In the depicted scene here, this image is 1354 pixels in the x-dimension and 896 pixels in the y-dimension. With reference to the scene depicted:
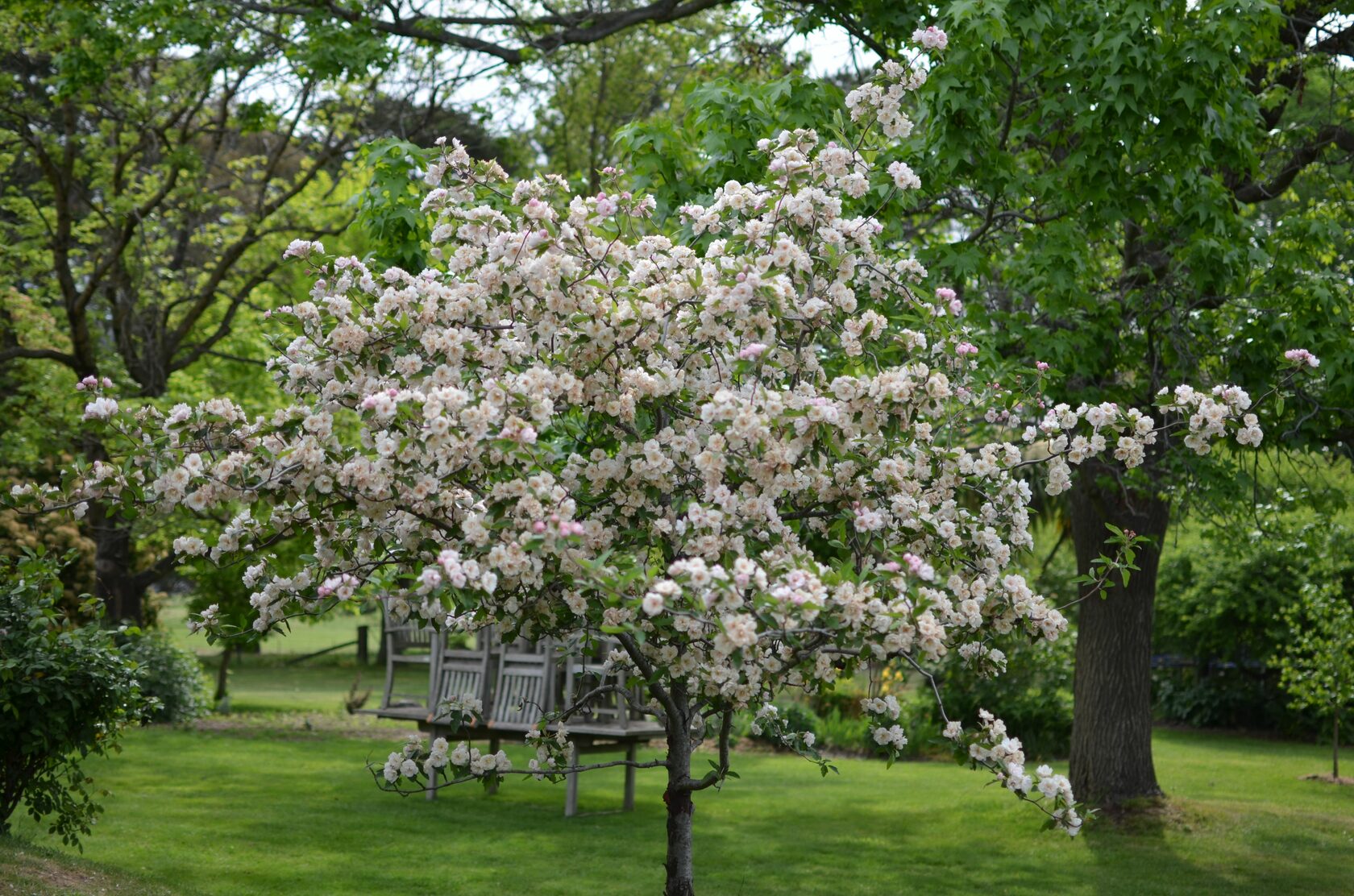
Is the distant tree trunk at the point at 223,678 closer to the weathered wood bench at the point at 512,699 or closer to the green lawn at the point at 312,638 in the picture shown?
the weathered wood bench at the point at 512,699

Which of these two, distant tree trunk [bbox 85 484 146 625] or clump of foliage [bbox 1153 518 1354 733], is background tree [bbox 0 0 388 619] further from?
clump of foliage [bbox 1153 518 1354 733]

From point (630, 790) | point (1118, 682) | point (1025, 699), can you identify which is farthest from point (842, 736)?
point (1118, 682)

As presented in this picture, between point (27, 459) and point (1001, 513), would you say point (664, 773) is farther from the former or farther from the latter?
point (1001, 513)

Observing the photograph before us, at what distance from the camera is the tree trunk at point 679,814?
482cm

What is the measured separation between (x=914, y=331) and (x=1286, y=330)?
4755 millimetres

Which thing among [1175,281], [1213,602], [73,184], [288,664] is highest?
[73,184]

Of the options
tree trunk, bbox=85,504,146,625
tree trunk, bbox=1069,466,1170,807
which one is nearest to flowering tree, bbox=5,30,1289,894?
tree trunk, bbox=1069,466,1170,807

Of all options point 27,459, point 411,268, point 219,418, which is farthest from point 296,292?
point 219,418

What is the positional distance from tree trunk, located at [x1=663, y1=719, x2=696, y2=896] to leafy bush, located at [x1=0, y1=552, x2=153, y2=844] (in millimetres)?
3266

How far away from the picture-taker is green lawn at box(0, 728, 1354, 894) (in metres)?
8.48

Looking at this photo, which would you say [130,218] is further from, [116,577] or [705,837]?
[705,837]

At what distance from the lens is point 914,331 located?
4480mm

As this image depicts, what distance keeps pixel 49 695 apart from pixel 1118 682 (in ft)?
25.8

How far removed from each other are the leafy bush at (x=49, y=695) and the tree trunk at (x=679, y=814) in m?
3.27
